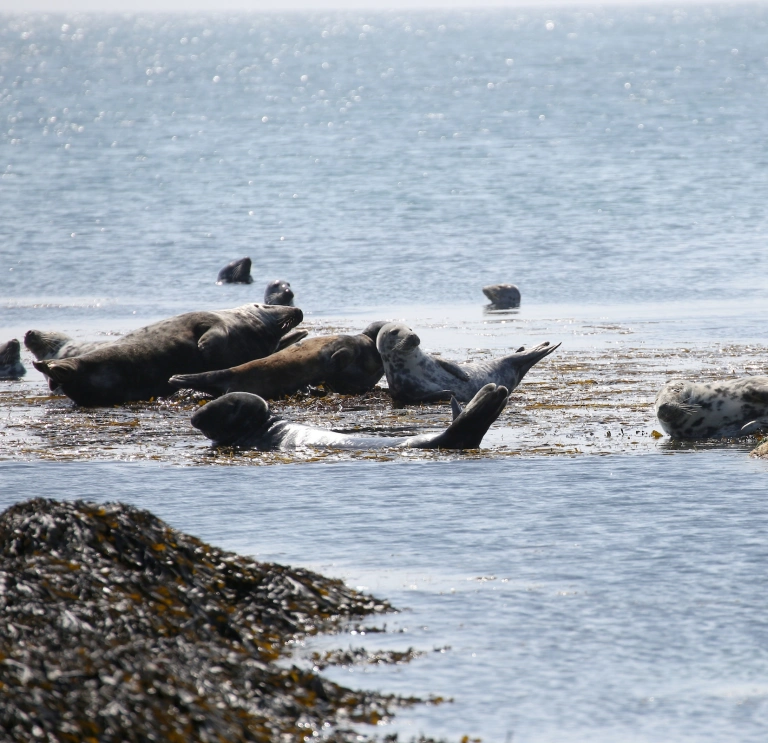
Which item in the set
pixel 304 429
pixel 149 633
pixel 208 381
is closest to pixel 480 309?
pixel 208 381

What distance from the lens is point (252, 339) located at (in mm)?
10617

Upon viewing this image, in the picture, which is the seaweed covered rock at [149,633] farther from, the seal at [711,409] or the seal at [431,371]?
the seal at [431,371]

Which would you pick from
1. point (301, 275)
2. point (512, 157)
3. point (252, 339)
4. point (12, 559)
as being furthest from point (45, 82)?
point (12, 559)

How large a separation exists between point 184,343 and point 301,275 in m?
8.35

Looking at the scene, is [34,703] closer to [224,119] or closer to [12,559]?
[12,559]

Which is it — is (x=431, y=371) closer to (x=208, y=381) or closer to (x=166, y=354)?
(x=208, y=381)

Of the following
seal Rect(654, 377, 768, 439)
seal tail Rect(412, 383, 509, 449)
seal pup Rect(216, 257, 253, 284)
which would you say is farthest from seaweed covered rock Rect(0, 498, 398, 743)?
seal pup Rect(216, 257, 253, 284)

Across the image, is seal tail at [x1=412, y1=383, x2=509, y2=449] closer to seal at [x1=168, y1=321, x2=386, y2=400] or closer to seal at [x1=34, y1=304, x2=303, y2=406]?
seal at [x1=168, y1=321, x2=386, y2=400]

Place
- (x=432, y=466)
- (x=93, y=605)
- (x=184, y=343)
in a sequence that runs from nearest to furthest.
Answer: (x=93, y=605) → (x=432, y=466) → (x=184, y=343)

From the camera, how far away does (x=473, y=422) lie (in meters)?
7.34

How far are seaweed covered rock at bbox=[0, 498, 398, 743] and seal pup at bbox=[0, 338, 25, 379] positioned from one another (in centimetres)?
655

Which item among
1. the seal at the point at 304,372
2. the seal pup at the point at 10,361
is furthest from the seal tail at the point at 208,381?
the seal pup at the point at 10,361

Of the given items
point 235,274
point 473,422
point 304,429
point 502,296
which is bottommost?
point 304,429

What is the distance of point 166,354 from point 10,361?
5.57ft
